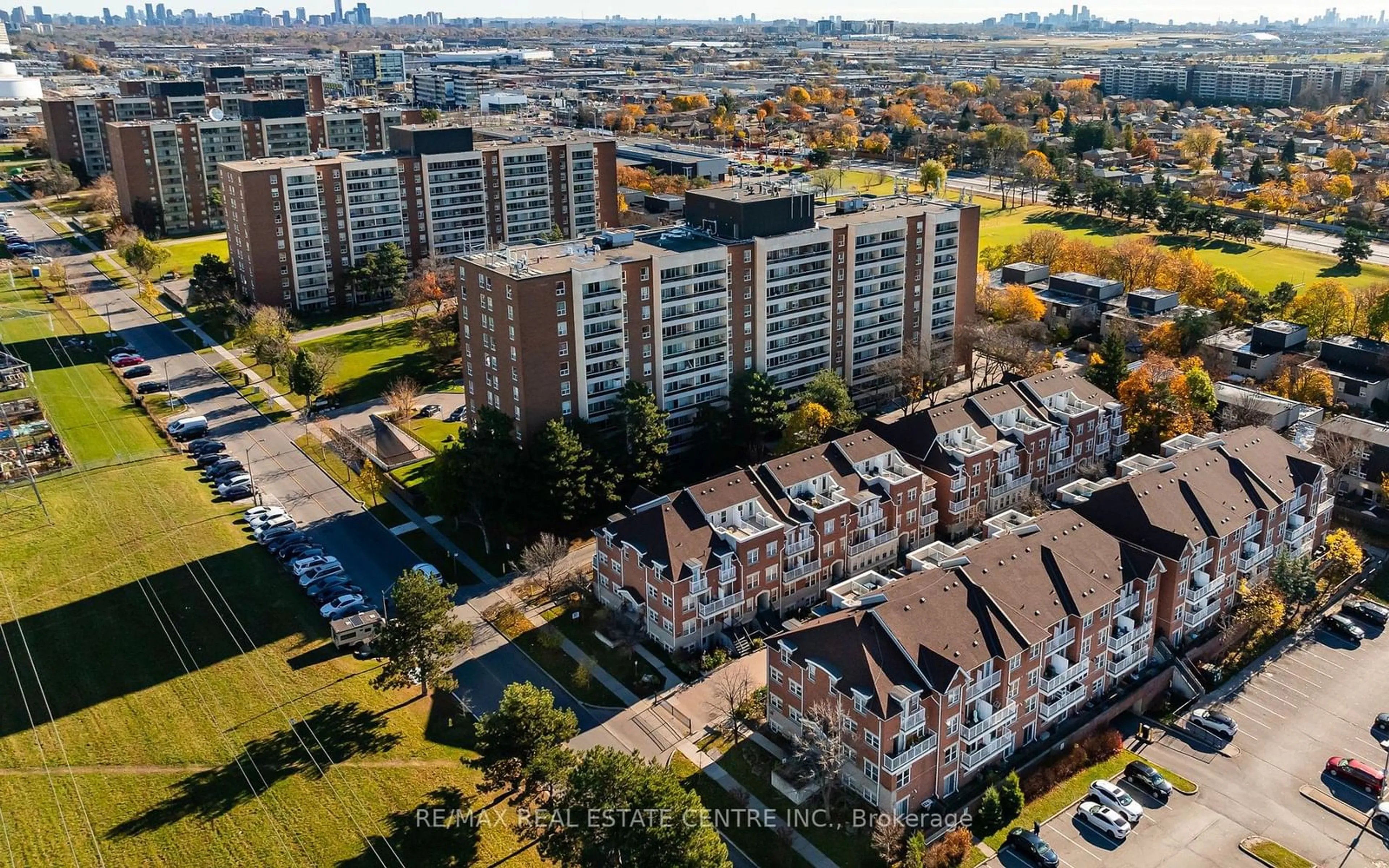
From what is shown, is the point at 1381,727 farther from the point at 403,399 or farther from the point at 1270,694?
the point at 403,399

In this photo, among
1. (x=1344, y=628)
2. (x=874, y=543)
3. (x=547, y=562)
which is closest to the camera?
(x=1344, y=628)

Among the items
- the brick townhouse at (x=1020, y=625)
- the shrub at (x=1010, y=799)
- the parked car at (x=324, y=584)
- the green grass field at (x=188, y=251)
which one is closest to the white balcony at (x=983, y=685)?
the brick townhouse at (x=1020, y=625)

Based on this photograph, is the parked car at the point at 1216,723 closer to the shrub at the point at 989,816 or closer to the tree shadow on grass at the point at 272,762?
the shrub at the point at 989,816

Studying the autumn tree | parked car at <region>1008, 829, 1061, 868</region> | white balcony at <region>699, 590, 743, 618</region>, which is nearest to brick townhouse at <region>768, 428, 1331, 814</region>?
parked car at <region>1008, 829, 1061, 868</region>

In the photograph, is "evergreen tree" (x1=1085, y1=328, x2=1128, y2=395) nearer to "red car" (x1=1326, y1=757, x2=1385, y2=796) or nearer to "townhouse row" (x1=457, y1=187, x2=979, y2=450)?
"townhouse row" (x1=457, y1=187, x2=979, y2=450)


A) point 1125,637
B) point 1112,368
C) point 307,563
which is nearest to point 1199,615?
point 1125,637

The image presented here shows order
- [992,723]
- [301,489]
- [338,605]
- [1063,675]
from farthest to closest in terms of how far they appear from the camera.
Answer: [301,489]
[338,605]
[1063,675]
[992,723]
